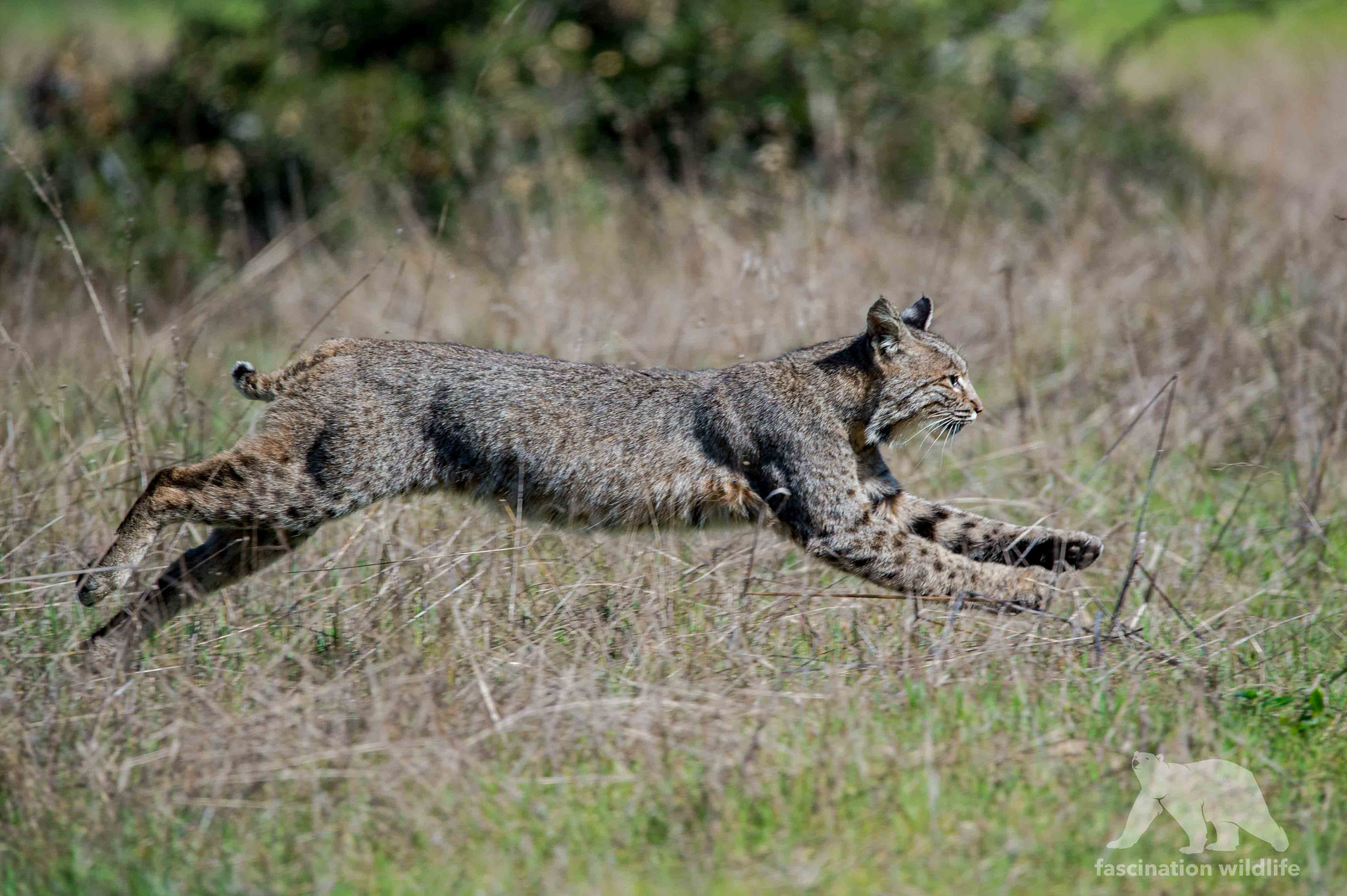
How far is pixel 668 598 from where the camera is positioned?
5.07m

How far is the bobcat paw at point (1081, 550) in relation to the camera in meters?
5.36

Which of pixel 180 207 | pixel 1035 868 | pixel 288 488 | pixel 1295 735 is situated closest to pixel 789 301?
pixel 288 488

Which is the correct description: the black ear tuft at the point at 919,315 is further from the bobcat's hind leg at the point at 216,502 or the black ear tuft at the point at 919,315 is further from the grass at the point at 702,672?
the bobcat's hind leg at the point at 216,502

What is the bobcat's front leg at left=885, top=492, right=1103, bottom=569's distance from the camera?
211 inches

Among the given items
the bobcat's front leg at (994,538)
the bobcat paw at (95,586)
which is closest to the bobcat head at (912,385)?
the bobcat's front leg at (994,538)

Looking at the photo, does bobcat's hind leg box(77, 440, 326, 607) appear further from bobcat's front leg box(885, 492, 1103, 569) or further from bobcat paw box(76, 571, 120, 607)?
bobcat's front leg box(885, 492, 1103, 569)

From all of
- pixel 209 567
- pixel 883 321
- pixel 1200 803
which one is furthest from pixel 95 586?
pixel 1200 803

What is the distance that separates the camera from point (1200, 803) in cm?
396

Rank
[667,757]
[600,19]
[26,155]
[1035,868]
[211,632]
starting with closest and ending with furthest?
1. [1035,868]
2. [667,757]
3. [211,632]
4. [26,155]
5. [600,19]

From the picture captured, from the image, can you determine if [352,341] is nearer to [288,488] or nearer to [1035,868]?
[288,488]

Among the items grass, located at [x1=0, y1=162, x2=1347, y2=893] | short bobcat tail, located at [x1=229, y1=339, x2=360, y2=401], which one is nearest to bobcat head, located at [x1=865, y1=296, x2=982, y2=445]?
grass, located at [x1=0, y1=162, x2=1347, y2=893]

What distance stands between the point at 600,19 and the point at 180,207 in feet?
12.5

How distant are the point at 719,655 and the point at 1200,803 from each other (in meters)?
1.61

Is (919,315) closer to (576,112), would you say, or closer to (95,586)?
(95,586)
